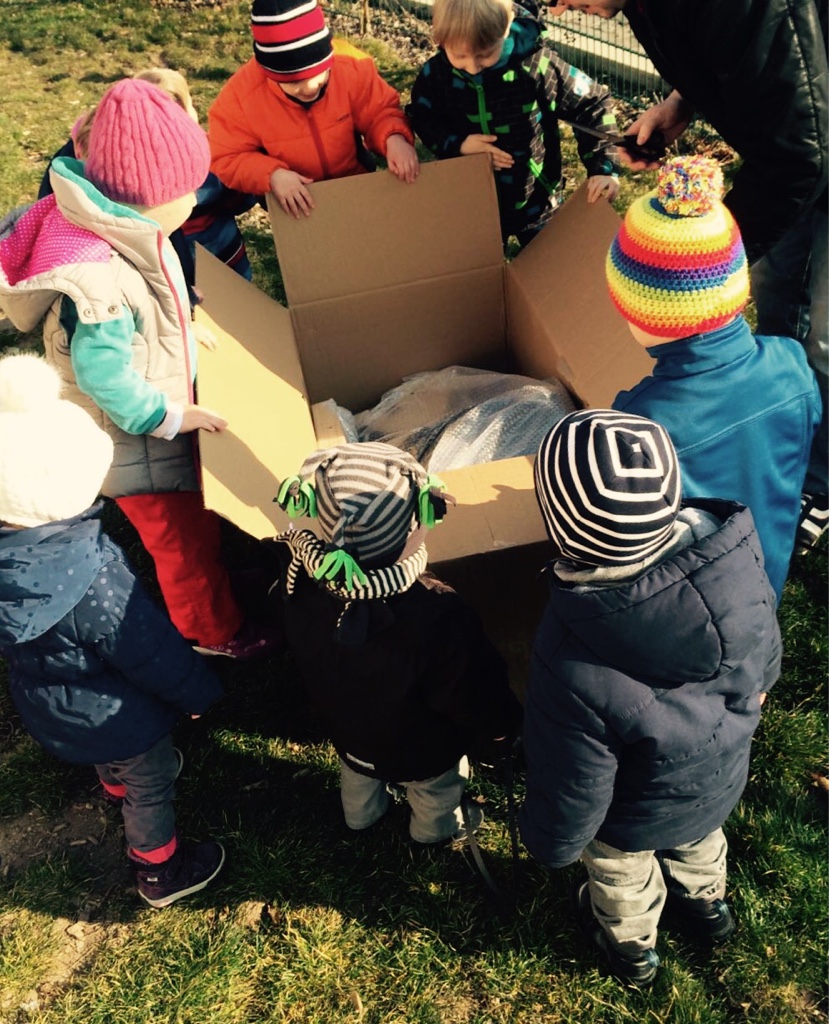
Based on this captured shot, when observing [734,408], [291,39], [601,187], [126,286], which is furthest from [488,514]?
[291,39]

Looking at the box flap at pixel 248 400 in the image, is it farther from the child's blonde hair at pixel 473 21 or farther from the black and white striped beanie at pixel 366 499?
the child's blonde hair at pixel 473 21

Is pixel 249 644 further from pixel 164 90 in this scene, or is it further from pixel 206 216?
pixel 164 90

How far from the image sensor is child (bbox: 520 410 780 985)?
4.64 feet

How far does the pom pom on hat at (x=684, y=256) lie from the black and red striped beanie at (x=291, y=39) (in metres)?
1.39

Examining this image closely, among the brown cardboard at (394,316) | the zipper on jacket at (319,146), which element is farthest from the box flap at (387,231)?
the zipper on jacket at (319,146)

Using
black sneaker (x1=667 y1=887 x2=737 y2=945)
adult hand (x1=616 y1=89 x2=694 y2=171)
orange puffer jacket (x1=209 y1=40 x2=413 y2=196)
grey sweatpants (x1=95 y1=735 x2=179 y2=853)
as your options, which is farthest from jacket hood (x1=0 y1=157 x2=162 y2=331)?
black sneaker (x1=667 y1=887 x2=737 y2=945)

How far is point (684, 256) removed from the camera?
5.60 ft

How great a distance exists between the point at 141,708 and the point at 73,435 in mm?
687

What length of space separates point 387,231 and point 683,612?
1.80m

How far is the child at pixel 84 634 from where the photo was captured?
171 centimetres

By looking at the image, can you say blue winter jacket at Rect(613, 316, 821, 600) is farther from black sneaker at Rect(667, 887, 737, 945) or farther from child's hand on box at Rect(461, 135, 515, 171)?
child's hand on box at Rect(461, 135, 515, 171)

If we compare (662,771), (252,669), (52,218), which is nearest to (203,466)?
(52,218)

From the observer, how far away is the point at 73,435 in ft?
5.64

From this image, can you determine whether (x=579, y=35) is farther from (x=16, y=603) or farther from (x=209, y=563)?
(x=16, y=603)
